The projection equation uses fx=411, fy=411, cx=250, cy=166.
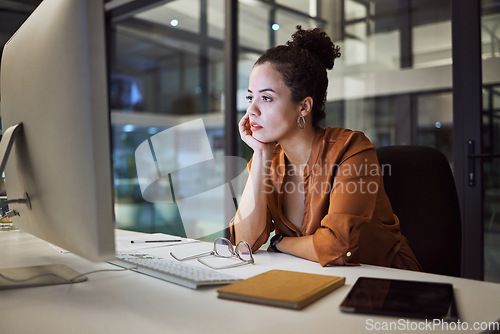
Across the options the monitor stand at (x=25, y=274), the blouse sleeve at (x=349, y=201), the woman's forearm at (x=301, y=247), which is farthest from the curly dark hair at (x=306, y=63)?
the monitor stand at (x=25, y=274)

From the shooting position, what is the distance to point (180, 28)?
154 inches

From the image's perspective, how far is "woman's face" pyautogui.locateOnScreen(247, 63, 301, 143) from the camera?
155 cm

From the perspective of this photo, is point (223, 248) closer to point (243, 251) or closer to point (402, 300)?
point (243, 251)

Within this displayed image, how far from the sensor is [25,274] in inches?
37.5

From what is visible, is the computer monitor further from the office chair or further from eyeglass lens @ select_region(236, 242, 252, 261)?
the office chair

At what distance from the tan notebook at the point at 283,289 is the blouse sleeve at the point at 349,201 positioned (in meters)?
0.23

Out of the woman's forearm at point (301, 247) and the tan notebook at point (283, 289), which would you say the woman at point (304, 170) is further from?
the tan notebook at point (283, 289)

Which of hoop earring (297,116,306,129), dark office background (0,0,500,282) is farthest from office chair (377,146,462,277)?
dark office background (0,0,500,282)

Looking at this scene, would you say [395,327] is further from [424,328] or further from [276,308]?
[276,308]

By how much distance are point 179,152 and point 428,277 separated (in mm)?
3168

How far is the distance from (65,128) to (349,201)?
83 cm

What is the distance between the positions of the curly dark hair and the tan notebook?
863 mm

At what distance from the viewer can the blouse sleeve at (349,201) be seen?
1.12 metres

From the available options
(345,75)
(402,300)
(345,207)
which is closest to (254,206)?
(345,207)
